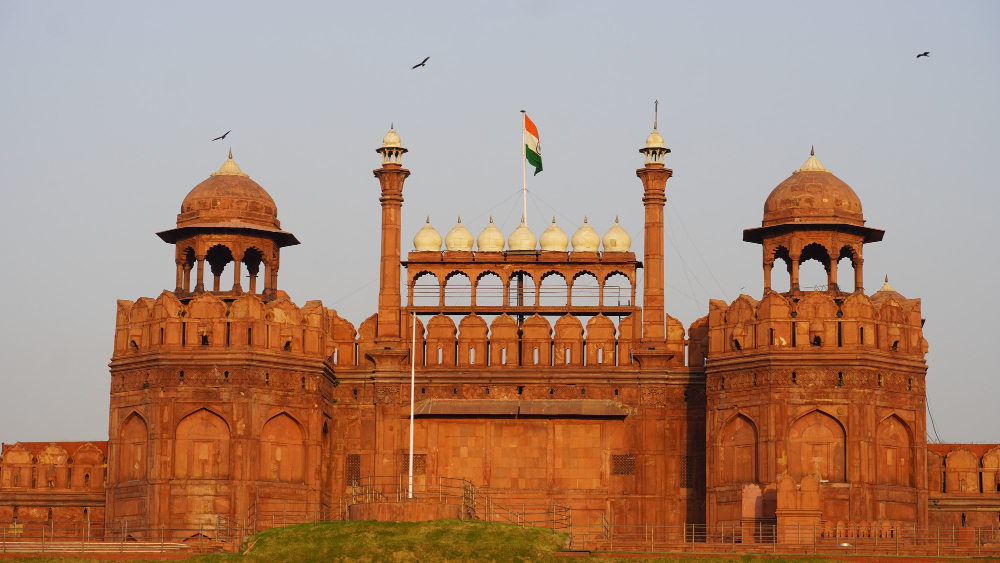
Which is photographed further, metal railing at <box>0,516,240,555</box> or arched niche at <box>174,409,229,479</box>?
arched niche at <box>174,409,229,479</box>

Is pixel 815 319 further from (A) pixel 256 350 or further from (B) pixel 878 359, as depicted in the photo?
(A) pixel 256 350

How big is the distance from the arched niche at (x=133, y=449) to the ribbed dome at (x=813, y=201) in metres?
22.7

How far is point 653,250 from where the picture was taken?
73.6 metres

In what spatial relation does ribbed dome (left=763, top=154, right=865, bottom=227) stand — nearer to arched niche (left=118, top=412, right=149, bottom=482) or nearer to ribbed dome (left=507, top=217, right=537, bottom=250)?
ribbed dome (left=507, top=217, right=537, bottom=250)

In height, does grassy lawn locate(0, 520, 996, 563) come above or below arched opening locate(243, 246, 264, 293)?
below

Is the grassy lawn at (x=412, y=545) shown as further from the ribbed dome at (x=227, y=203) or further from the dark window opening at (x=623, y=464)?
the ribbed dome at (x=227, y=203)

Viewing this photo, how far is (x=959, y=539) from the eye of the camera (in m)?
67.6

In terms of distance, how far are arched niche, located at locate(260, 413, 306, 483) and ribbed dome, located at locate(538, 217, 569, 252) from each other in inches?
451

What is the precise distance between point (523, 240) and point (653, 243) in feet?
15.5

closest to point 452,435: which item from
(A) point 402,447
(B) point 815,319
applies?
(A) point 402,447

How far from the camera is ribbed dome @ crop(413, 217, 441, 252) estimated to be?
7456 centimetres

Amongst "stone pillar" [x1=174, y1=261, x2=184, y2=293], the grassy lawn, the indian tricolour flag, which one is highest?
the indian tricolour flag

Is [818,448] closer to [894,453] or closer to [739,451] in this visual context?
[739,451]

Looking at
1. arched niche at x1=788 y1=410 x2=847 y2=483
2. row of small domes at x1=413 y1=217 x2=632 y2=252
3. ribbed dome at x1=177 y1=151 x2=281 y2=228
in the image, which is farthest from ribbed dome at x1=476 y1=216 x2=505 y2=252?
arched niche at x1=788 y1=410 x2=847 y2=483
